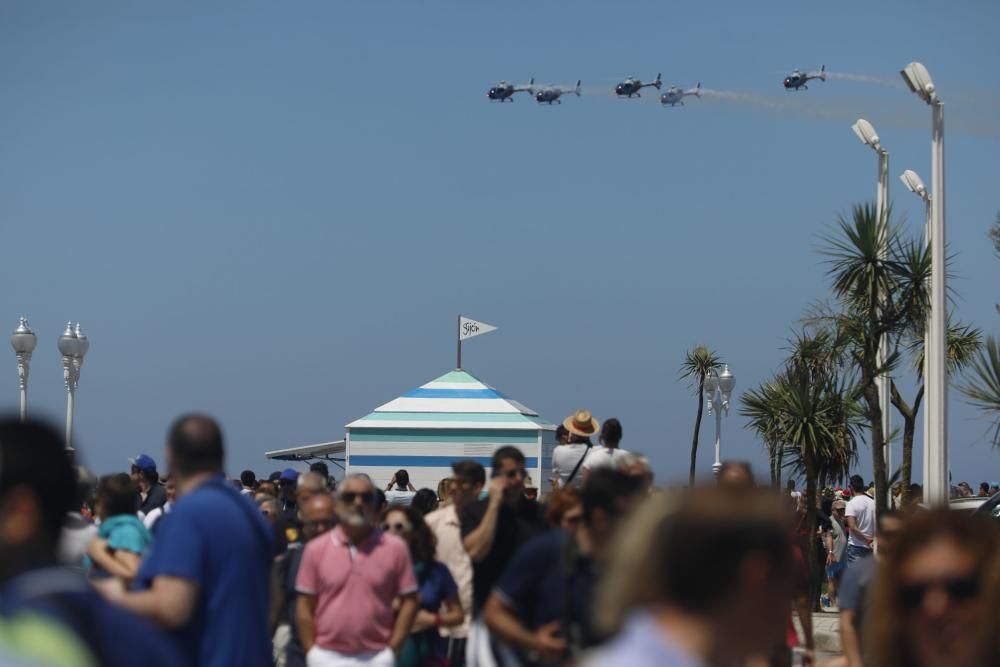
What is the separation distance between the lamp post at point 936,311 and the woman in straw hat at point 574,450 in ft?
28.1

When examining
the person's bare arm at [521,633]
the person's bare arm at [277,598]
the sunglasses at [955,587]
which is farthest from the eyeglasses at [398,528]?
the sunglasses at [955,587]

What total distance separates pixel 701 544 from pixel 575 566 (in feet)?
11.0

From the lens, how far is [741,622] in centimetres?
259

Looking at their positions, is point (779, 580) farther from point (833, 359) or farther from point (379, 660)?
point (833, 359)

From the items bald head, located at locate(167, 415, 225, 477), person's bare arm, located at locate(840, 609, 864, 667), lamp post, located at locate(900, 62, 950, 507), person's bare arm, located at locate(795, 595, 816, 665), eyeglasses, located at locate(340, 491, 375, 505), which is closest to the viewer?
bald head, located at locate(167, 415, 225, 477)

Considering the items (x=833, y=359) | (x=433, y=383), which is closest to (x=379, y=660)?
(x=833, y=359)

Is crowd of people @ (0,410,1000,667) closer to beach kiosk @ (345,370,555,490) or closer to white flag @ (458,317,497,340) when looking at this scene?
beach kiosk @ (345,370,555,490)

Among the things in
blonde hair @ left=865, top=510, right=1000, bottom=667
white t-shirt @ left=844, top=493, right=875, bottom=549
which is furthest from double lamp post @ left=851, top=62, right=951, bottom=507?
blonde hair @ left=865, top=510, right=1000, bottom=667

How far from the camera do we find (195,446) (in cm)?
549

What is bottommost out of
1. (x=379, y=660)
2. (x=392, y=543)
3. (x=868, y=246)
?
(x=379, y=660)

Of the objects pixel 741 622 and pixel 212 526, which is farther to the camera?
pixel 212 526

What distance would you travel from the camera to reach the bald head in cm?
547

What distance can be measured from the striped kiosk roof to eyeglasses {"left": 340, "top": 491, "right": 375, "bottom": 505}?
1888 centimetres

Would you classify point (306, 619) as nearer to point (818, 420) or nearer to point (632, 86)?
point (818, 420)
